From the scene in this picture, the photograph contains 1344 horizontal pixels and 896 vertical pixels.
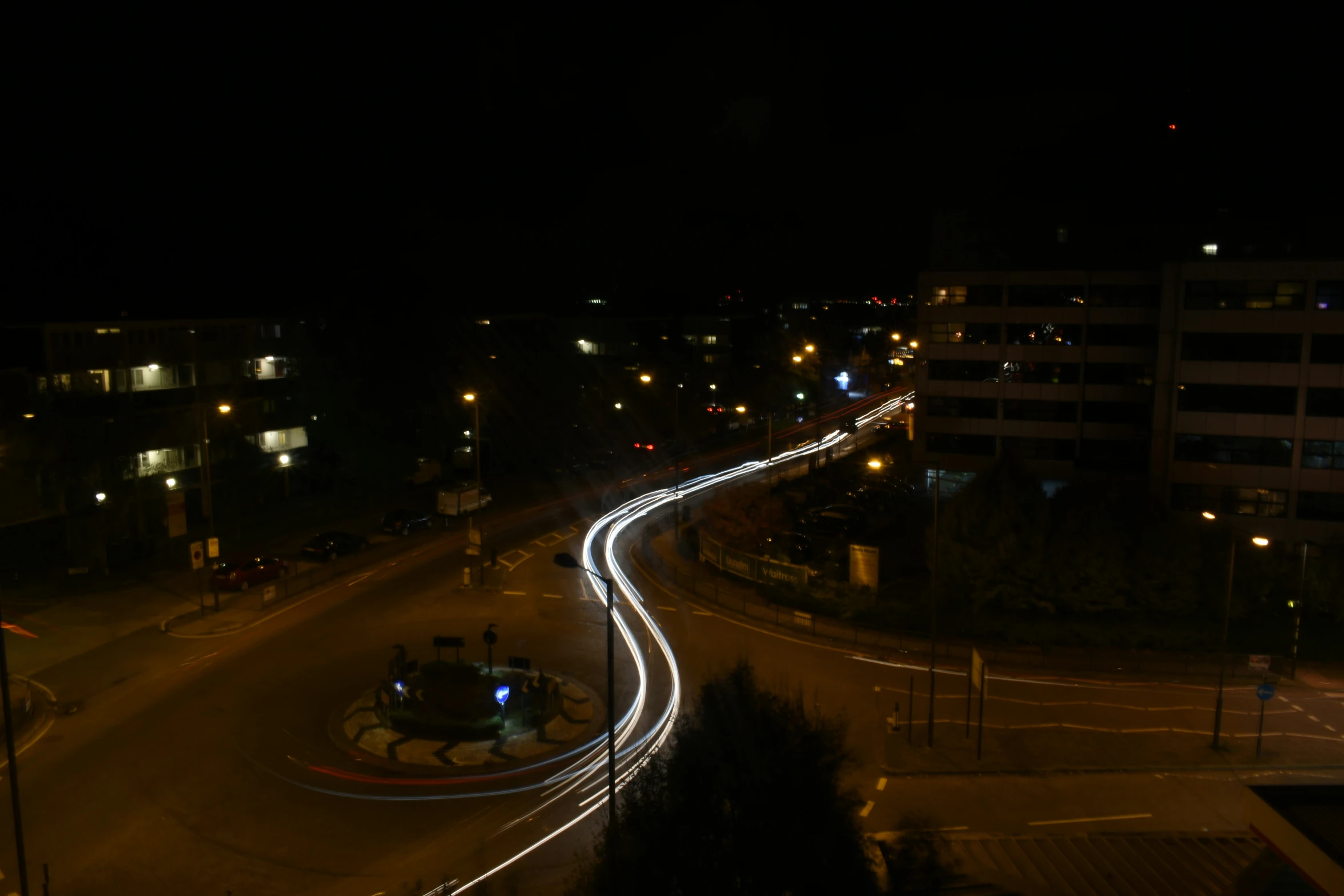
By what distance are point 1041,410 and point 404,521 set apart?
28.5 m

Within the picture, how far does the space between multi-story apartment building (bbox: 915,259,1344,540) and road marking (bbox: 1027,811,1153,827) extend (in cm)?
1262

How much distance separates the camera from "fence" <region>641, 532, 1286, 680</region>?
952 inches

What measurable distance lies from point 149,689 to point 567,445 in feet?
114

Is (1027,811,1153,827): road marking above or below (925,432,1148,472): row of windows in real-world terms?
below

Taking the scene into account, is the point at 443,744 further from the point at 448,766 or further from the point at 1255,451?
the point at 1255,451

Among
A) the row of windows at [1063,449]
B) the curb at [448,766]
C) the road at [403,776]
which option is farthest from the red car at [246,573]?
the row of windows at [1063,449]

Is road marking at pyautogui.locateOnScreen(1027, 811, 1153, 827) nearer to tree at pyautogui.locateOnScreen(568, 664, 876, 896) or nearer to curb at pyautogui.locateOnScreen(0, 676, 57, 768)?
tree at pyautogui.locateOnScreen(568, 664, 876, 896)

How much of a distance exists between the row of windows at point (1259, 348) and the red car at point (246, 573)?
3402 cm

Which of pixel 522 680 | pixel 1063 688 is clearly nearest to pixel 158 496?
pixel 522 680

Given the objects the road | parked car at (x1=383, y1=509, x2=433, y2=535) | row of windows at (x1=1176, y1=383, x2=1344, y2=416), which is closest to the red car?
the road

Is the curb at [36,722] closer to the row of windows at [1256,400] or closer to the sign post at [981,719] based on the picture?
the sign post at [981,719]

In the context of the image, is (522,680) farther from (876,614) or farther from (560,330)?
(560,330)

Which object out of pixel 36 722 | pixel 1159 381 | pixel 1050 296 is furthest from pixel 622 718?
pixel 1050 296

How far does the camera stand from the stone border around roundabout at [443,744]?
59.3 ft
